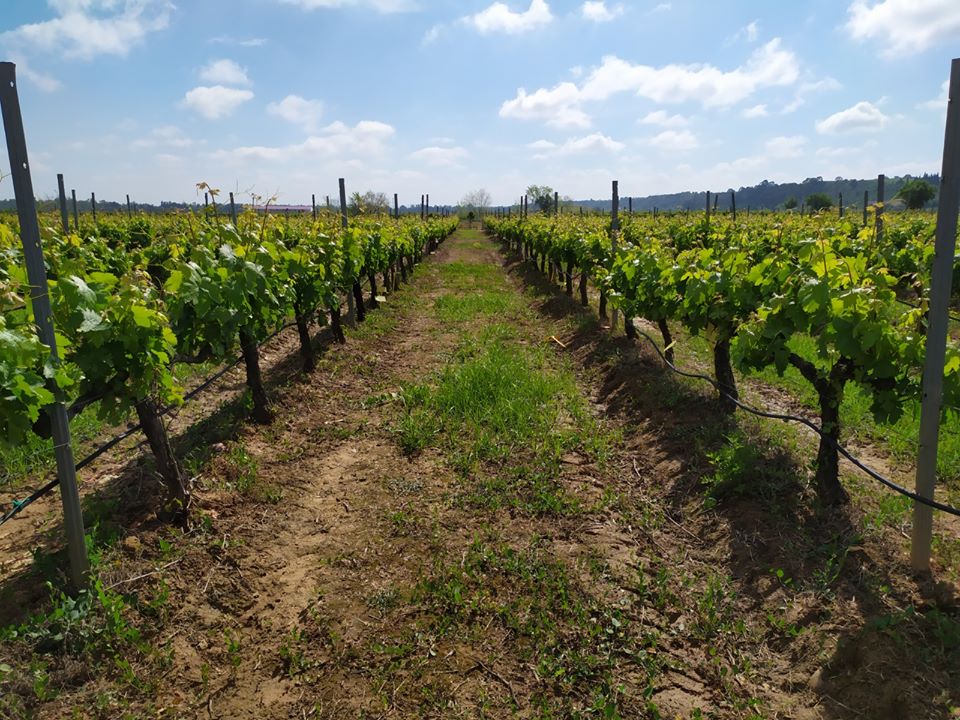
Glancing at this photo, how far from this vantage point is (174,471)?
4090 mm

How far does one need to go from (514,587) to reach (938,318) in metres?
2.88

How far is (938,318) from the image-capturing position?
3.14 metres

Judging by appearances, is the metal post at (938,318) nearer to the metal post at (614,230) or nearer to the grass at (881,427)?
the grass at (881,427)

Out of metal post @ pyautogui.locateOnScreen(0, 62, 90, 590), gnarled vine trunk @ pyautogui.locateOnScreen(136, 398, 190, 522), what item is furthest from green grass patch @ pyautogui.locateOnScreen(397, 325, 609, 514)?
metal post @ pyautogui.locateOnScreen(0, 62, 90, 590)

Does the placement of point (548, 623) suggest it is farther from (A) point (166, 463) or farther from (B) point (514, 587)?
(A) point (166, 463)

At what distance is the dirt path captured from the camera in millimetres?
2846

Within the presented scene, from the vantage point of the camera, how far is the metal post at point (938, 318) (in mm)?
2992

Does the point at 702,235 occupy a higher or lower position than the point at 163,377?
higher

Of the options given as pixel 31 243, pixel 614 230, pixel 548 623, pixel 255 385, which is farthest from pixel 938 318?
pixel 614 230

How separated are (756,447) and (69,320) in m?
4.98

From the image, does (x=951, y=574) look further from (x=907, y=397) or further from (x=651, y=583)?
(x=651, y=583)

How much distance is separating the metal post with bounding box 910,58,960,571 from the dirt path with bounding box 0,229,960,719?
35 cm

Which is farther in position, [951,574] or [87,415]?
[87,415]

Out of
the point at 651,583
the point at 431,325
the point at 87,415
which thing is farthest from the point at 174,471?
the point at 431,325
